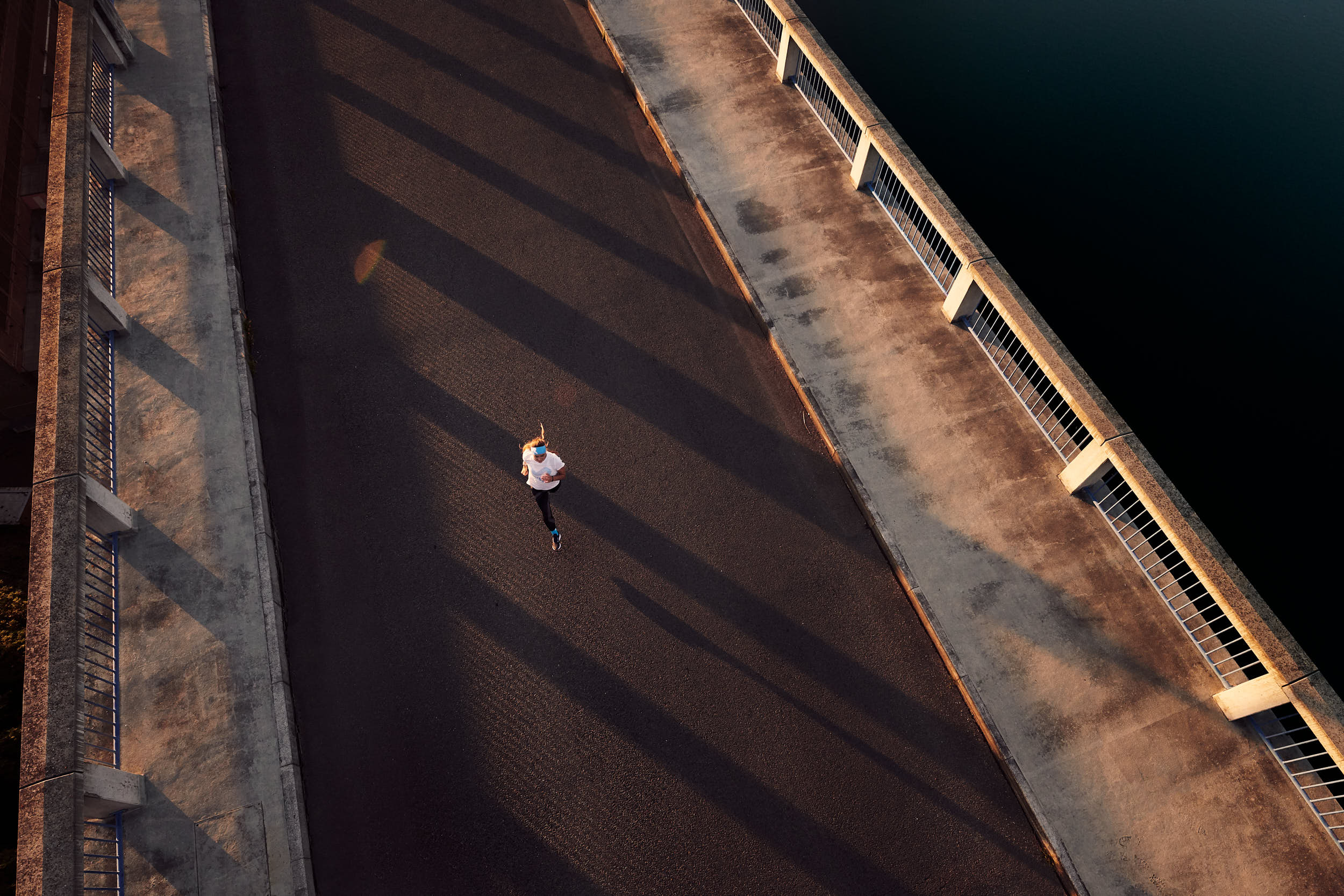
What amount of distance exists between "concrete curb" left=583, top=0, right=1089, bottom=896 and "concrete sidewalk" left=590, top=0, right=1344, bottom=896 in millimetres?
30

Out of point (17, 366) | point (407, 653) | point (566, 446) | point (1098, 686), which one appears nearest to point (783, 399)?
point (566, 446)

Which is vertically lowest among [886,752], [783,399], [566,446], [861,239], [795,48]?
[886,752]

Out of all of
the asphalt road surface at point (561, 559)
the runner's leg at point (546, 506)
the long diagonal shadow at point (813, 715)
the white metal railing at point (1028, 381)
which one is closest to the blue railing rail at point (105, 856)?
the asphalt road surface at point (561, 559)

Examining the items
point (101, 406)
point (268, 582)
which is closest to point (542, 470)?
point (268, 582)

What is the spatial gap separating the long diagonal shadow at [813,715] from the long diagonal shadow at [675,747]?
2.91 ft

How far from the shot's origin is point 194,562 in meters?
8.93

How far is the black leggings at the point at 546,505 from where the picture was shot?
8.84 metres

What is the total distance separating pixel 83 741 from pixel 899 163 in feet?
41.2

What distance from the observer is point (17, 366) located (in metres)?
12.0

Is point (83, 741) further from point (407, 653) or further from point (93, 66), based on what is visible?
point (93, 66)

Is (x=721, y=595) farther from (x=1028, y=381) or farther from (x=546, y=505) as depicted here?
(x=1028, y=381)

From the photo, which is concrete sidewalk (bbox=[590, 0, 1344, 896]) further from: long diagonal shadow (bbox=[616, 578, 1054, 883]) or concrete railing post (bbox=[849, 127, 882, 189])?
long diagonal shadow (bbox=[616, 578, 1054, 883])

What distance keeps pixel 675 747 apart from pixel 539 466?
3.55 metres

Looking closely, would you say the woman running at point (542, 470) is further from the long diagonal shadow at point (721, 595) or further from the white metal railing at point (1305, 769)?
the white metal railing at point (1305, 769)
